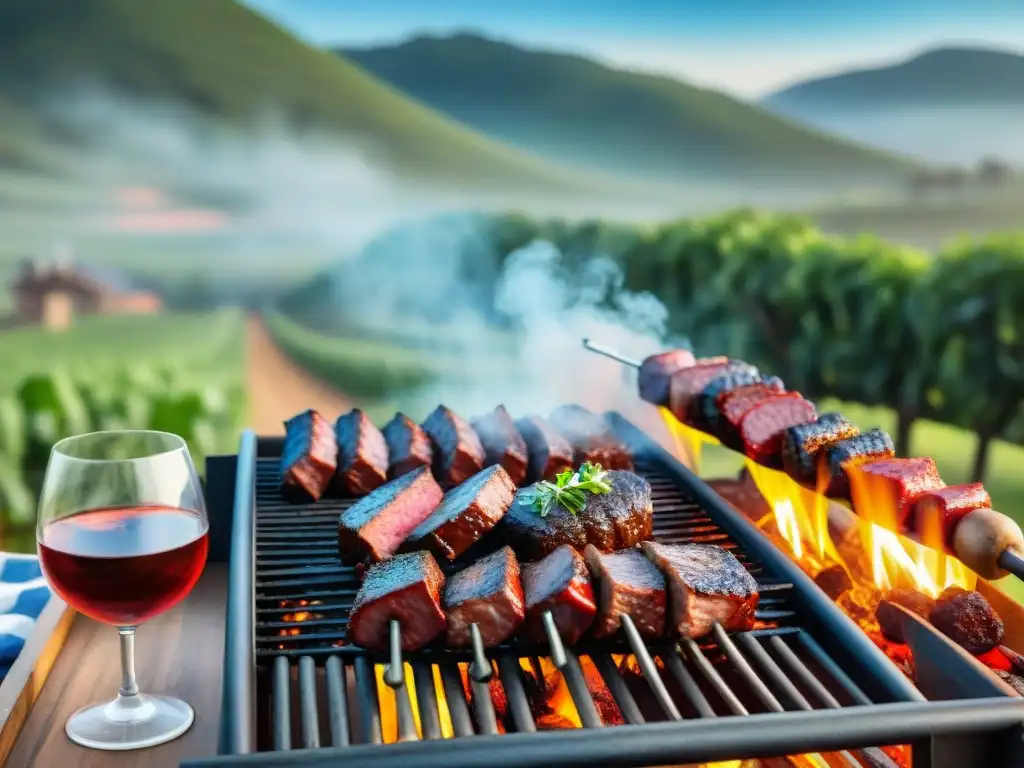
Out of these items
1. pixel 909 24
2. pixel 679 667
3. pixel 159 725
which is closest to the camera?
pixel 679 667

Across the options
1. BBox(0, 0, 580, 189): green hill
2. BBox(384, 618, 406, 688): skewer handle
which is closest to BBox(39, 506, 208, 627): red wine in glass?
BBox(384, 618, 406, 688): skewer handle

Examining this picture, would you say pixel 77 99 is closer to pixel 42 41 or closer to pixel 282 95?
pixel 42 41

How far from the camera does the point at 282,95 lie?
429 inches

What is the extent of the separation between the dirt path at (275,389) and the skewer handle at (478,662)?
8.06 meters

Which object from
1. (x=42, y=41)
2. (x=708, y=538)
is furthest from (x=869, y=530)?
(x=42, y=41)

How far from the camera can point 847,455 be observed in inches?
103

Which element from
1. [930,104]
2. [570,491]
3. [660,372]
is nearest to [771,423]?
[660,372]

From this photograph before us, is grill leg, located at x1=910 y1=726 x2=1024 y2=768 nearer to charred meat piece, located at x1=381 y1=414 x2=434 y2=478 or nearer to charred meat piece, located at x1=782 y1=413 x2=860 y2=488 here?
charred meat piece, located at x1=782 y1=413 x2=860 y2=488

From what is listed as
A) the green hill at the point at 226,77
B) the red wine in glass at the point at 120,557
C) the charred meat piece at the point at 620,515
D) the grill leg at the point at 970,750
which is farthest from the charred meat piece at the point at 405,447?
the green hill at the point at 226,77

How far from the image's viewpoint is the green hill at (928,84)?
34.1ft

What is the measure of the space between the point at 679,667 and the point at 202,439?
17.7ft

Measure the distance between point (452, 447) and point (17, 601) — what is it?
1.29 metres

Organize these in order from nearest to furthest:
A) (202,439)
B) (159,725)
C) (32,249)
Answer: (159,725), (202,439), (32,249)

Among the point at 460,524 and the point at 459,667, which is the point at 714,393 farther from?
the point at 459,667
